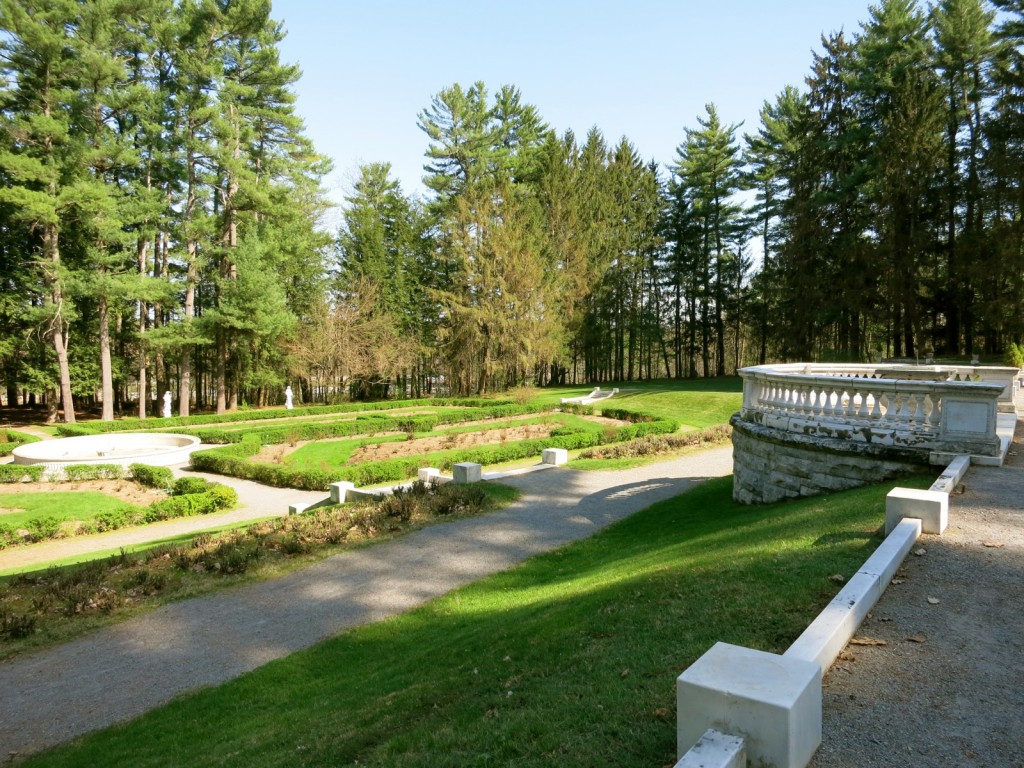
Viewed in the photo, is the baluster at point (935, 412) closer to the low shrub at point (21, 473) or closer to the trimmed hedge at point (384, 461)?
the trimmed hedge at point (384, 461)

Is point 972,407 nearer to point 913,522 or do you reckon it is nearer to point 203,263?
point 913,522

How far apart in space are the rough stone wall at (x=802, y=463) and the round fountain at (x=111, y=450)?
17.3 meters

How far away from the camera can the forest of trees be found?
1067 inches

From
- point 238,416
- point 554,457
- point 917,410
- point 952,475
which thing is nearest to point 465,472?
point 554,457

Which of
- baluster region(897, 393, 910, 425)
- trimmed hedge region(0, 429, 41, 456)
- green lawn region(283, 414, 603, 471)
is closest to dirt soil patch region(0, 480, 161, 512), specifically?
green lawn region(283, 414, 603, 471)

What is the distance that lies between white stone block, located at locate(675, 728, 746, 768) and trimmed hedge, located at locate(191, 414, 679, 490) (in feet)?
49.6

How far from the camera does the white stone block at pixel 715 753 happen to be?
7.39ft

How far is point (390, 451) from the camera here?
67.1 feet

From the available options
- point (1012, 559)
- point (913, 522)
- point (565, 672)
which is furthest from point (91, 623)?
point (1012, 559)

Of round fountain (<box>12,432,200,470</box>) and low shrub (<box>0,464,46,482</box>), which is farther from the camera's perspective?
round fountain (<box>12,432,200,470</box>)

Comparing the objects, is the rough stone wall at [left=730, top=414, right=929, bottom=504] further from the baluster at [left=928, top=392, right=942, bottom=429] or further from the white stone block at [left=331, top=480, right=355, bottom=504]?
the white stone block at [left=331, top=480, right=355, bottom=504]

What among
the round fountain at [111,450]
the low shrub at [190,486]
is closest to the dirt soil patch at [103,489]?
the low shrub at [190,486]

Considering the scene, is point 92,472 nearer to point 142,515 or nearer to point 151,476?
point 151,476

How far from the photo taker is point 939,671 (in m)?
3.29
